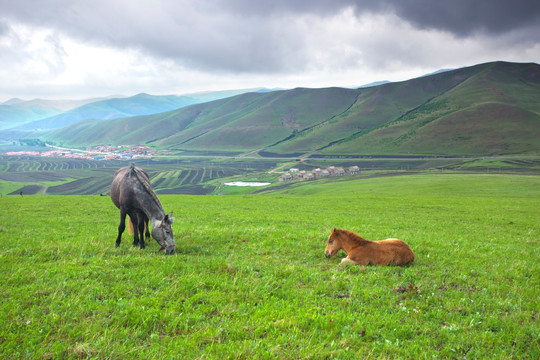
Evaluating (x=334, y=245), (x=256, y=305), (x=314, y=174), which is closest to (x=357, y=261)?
(x=334, y=245)

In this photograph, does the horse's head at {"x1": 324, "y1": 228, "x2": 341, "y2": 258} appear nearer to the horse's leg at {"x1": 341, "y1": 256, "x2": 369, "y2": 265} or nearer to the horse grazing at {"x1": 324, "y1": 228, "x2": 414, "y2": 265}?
the horse grazing at {"x1": 324, "y1": 228, "x2": 414, "y2": 265}

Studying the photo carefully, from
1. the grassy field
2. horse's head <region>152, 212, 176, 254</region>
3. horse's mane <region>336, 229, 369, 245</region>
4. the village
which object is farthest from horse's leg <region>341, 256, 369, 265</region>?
the village

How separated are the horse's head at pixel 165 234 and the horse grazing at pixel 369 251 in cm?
614

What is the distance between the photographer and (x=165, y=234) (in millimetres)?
11641

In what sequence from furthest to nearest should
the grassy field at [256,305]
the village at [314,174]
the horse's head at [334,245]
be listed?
1. the village at [314,174]
2. the horse's head at [334,245]
3. the grassy field at [256,305]

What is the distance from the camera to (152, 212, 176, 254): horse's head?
11.5 meters

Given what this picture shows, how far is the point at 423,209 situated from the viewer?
35.5m

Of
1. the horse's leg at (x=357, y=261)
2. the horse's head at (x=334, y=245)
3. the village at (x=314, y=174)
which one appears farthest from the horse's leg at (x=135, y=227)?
the village at (x=314, y=174)

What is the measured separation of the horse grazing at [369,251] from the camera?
10.6 meters

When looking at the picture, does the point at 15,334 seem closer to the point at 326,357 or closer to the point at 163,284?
the point at 163,284

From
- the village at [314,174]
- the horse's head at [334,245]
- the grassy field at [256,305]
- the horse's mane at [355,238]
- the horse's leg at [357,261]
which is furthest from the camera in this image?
the village at [314,174]

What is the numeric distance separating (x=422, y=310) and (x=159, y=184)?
520 ft

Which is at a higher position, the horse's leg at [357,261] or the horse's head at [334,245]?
the horse's head at [334,245]

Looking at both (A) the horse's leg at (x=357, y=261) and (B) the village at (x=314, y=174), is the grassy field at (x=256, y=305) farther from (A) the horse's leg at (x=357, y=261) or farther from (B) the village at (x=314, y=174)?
(B) the village at (x=314, y=174)
